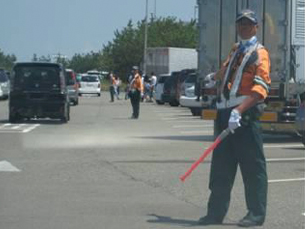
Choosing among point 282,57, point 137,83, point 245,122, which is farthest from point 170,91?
point 245,122

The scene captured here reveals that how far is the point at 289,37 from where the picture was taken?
56.0 ft

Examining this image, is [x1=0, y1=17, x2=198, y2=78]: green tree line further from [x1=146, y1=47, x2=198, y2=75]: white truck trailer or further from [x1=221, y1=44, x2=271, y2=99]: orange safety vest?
[x1=221, y1=44, x2=271, y2=99]: orange safety vest

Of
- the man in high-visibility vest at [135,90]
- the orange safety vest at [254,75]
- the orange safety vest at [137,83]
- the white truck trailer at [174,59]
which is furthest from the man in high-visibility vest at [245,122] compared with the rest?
the white truck trailer at [174,59]

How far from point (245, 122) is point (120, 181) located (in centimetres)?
403

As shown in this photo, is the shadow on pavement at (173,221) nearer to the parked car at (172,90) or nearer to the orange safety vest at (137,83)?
the orange safety vest at (137,83)

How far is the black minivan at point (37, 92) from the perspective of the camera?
23859 mm

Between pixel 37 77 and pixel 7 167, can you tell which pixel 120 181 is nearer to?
pixel 7 167

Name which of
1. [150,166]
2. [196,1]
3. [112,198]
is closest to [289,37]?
[196,1]

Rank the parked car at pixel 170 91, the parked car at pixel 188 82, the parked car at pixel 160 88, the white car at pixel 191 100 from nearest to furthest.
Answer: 1. the white car at pixel 191 100
2. the parked car at pixel 188 82
3. the parked car at pixel 170 91
4. the parked car at pixel 160 88

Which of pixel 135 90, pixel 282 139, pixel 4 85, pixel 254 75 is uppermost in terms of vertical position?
pixel 254 75

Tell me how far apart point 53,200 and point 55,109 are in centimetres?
1384

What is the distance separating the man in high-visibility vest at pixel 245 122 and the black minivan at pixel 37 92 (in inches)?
618

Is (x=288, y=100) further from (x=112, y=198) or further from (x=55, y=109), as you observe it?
(x=55, y=109)

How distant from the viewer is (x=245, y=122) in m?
8.29
